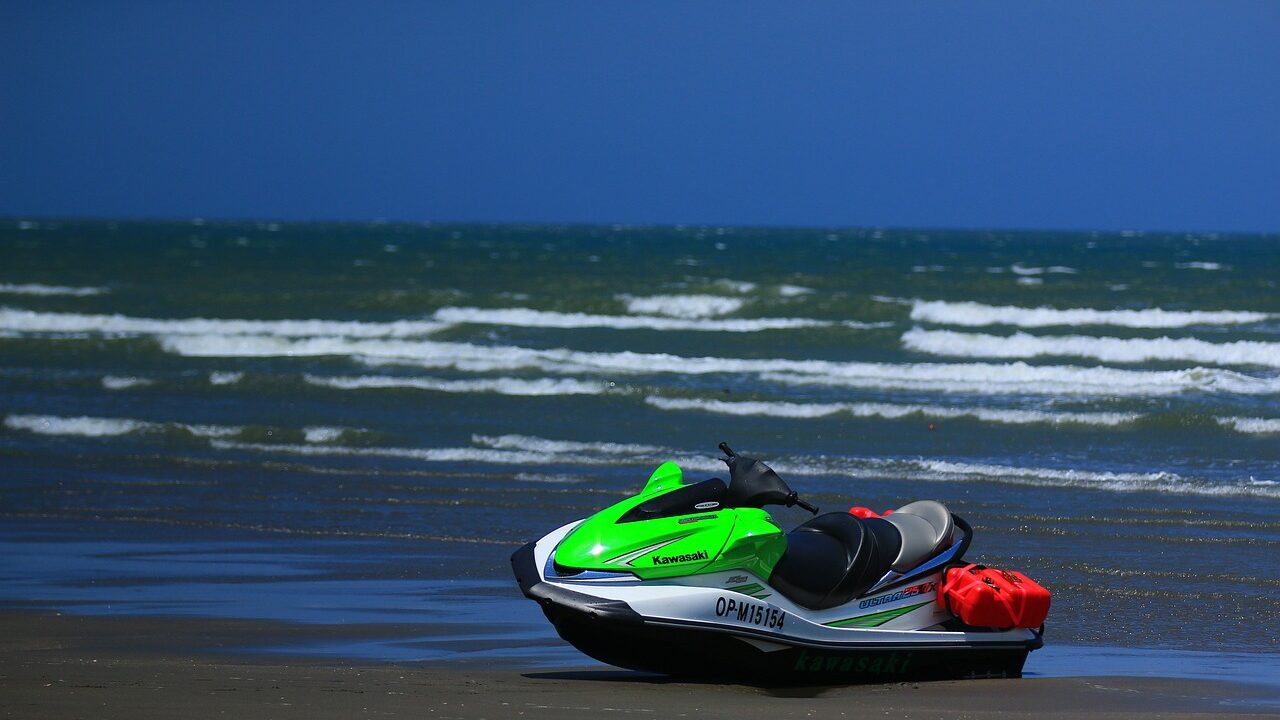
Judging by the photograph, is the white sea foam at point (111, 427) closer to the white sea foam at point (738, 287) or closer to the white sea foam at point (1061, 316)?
the white sea foam at point (1061, 316)

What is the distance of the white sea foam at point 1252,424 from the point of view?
1440cm

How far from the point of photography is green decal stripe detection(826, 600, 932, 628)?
5910mm

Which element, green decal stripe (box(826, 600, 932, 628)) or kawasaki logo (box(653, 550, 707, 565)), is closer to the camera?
Result: kawasaki logo (box(653, 550, 707, 565))

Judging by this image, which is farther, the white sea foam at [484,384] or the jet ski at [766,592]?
the white sea foam at [484,384]

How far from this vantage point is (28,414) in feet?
51.8

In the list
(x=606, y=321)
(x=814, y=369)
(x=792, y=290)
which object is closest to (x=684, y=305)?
(x=792, y=290)

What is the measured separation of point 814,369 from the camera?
19938 mm

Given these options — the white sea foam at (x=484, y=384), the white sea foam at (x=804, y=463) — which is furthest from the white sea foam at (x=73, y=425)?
the white sea foam at (x=484, y=384)

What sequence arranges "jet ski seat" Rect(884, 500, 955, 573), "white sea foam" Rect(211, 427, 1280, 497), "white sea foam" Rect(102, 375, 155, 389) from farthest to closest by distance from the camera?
"white sea foam" Rect(102, 375, 155, 389) < "white sea foam" Rect(211, 427, 1280, 497) < "jet ski seat" Rect(884, 500, 955, 573)

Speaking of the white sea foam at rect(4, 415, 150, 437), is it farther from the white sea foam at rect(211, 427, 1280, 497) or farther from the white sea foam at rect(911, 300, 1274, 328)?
the white sea foam at rect(911, 300, 1274, 328)

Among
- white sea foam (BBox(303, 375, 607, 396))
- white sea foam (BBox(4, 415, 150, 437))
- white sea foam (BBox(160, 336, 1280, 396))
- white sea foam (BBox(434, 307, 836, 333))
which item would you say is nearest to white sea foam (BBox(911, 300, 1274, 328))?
white sea foam (BBox(434, 307, 836, 333))

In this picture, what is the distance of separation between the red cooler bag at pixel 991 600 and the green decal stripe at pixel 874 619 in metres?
0.13

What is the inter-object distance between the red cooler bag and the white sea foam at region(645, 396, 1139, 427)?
898 centimetres

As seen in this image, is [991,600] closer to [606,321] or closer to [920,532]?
[920,532]
